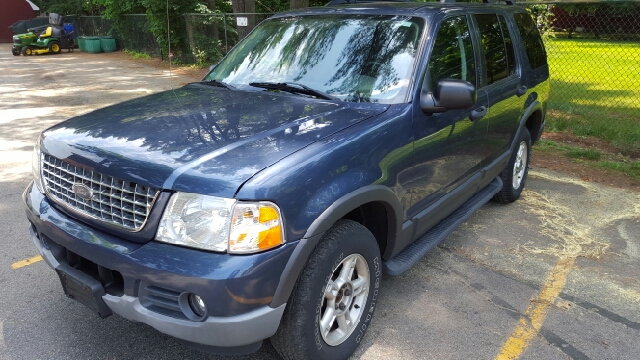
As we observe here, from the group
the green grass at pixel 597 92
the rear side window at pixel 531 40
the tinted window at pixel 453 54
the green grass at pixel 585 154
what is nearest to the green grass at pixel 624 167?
the green grass at pixel 585 154

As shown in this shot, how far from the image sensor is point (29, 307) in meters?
Answer: 3.44

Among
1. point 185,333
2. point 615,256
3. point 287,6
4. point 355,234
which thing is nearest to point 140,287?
point 185,333

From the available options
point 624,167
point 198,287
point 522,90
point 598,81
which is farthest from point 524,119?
point 598,81

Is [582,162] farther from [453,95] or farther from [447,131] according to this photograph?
[453,95]

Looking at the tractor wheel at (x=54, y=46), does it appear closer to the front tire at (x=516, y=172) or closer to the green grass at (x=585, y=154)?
the green grass at (x=585, y=154)

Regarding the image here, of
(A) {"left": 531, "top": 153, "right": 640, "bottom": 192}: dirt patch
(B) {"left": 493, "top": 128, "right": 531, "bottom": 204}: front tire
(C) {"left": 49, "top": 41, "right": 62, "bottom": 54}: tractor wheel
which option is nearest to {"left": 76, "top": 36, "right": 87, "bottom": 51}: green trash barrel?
(C) {"left": 49, "top": 41, "right": 62, "bottom": 54}: tractor wheel

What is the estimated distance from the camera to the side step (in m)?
3.33

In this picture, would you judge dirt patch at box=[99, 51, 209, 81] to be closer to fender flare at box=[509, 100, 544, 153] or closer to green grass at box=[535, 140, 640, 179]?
green grass at box=[535, 140, 640, 179]

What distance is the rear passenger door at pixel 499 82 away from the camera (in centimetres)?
432

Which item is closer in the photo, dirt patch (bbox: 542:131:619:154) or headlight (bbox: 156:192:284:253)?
headlight (bbox: 156:192:284:253)

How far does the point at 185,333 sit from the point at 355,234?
99 cm

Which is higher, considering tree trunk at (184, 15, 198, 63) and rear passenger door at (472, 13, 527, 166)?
rear passenger door at (472, 13, 527, 166)

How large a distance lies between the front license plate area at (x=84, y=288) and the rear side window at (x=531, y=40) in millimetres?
4394

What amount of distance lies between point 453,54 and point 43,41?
2517 centimetres
